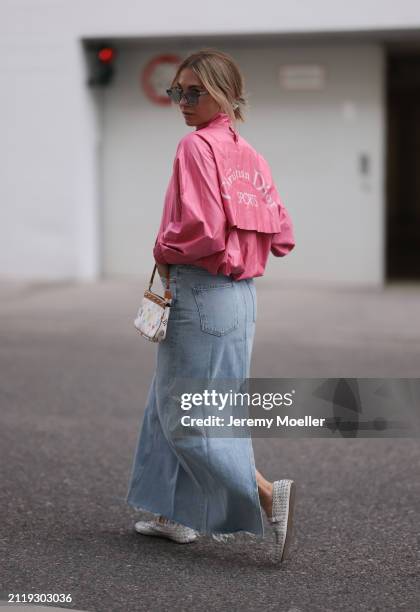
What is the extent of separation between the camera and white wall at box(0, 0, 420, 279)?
13.4m

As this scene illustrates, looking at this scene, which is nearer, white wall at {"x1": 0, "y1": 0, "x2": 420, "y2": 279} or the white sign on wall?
white wall at {"x1": 0, "y1": 0, "x2": 420, "y2": 279}

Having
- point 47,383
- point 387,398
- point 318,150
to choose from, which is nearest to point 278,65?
point 318,150

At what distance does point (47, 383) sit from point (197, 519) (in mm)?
3697

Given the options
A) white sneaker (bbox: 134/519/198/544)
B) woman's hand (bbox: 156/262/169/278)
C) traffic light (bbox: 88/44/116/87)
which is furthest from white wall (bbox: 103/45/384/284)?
woman's hand (bbox: 156/262/169/278)

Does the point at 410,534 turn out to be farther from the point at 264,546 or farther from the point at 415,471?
the point at 415,471

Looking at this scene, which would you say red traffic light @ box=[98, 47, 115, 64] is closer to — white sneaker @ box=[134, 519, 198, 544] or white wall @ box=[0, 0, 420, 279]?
white wall @ box=[0, 0, 420, 279]

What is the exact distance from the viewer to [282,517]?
3891 millimetres

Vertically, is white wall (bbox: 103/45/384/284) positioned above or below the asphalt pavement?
above

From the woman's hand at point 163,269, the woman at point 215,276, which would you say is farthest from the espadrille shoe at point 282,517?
the woman's hand at point 163,269

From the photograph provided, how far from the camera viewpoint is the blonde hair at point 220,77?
3.82 meters

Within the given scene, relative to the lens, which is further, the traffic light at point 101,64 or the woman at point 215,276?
the traffic light at point 101,64

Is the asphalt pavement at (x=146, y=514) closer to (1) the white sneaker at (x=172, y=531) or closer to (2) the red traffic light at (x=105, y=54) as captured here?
(1) the white sneaker at (x=172, y=531)

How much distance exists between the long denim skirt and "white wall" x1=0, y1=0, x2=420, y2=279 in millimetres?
9886

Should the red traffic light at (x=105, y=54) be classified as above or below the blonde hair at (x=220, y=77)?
above
